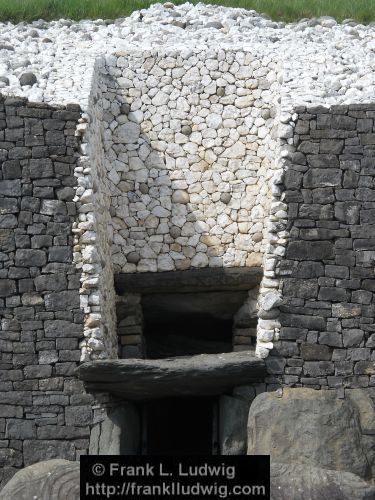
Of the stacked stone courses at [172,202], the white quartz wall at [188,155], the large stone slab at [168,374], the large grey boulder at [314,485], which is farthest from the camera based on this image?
the white quartz wall at [188,155]

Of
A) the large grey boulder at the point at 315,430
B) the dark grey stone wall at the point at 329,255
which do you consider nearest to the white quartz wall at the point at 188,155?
the dark grey stone wall at the point at 329,255

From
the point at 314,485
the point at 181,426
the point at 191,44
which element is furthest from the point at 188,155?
the point at 314,485

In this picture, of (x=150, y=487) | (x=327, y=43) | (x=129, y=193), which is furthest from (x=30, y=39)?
(x=150, y=487)

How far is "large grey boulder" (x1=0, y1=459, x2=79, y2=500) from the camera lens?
30.5ft

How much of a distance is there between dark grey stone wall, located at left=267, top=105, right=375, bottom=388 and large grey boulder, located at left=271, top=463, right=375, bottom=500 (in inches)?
62.5

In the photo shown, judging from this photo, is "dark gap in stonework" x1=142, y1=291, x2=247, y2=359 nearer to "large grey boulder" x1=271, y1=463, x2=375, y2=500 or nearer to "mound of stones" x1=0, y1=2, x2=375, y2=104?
"mound of stones" x1=0, y1=2, x2=375, y2=104

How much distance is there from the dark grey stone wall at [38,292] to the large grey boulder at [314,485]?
8.11ft

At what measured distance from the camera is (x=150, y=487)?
29.9 ft

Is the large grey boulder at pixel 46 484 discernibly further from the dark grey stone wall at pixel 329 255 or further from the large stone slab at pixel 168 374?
the dark grey stone wall at pixel 329 255

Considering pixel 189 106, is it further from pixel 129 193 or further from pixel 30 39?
pixel 30 39

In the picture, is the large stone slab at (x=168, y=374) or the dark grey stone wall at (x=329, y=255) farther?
the dark grey stone wall at (x=329, y=255)

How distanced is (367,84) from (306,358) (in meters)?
3.54

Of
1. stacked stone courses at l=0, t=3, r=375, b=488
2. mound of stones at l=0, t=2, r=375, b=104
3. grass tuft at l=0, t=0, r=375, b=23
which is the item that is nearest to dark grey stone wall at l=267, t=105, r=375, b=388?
stacked stone courses at l=0, t=3, r=375, b=488

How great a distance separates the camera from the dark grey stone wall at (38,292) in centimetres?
1090
